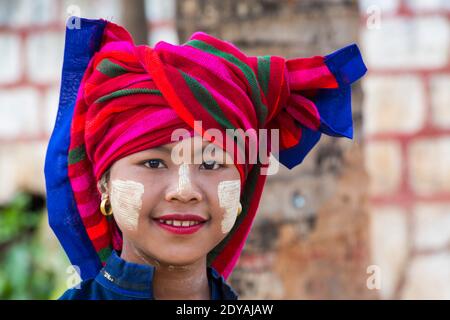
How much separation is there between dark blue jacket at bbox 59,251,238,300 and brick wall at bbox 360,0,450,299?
2.36m

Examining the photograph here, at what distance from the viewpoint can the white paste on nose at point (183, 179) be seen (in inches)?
66.6

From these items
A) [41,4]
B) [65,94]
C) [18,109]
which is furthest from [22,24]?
[65,94]

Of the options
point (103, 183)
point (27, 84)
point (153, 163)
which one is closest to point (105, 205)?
point (103, 183)

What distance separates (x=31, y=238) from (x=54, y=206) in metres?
2.50

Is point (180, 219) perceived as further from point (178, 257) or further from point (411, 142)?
point (411, 142)

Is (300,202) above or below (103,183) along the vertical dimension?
below

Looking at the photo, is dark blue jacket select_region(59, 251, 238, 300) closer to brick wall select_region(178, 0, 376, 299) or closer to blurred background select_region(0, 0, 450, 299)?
brick wall select_region(178, 0, 376, 299)

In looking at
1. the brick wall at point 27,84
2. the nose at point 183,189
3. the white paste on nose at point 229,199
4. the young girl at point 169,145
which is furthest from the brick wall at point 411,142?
the nose at point 183,189

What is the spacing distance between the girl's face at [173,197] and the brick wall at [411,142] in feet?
7.66

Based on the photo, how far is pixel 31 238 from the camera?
429 centimetres

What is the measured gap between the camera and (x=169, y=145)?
1.72 meters

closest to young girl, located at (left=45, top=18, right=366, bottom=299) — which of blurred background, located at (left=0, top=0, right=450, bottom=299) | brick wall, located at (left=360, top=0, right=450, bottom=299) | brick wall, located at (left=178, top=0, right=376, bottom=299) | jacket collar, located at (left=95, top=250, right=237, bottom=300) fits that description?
jacket collar, located at (left=95, top=250, right=237, bottom=300)

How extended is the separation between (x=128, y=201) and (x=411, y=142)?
2542 mm
